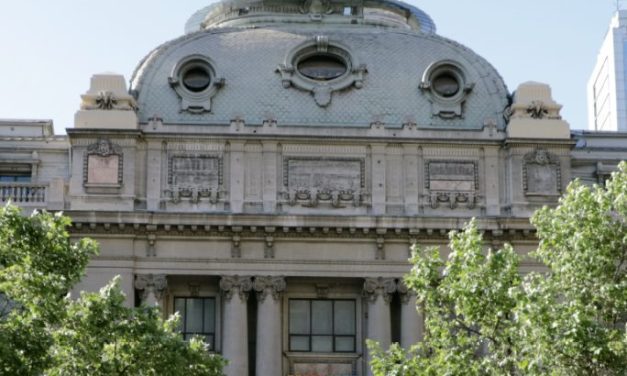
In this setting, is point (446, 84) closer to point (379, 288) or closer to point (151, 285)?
point (379, 288)

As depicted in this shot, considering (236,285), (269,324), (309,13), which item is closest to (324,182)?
(236,285)

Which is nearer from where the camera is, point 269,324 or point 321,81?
point 269,324

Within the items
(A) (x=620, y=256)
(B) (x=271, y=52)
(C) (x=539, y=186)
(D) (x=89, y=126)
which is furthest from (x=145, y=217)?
(A) (x=620, y=256)

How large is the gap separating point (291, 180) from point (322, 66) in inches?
219

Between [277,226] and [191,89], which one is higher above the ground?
[191,89]

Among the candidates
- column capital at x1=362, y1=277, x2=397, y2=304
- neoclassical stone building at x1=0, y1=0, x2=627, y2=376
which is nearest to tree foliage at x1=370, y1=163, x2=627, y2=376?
column capital at x1=362, y1=277, x2=397, y2=304

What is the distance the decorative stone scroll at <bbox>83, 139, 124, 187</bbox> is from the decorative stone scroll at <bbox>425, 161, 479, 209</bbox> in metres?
11.5

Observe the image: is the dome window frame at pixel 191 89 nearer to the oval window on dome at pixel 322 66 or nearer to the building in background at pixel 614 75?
the oval window on dome at pixel 322 66

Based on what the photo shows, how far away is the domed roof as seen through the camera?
62344 millimetres

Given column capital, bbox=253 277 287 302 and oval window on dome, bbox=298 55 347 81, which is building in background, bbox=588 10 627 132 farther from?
column capital, bbox=253 277 287 302

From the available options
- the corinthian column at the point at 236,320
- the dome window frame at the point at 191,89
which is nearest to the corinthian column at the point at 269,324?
the corinthian column at the point at 236,320

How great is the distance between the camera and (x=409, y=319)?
59.6 metres

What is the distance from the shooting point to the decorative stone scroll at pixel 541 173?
61.0 m

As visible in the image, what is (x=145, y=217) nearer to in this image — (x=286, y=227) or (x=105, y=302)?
(x=286, y=227)
